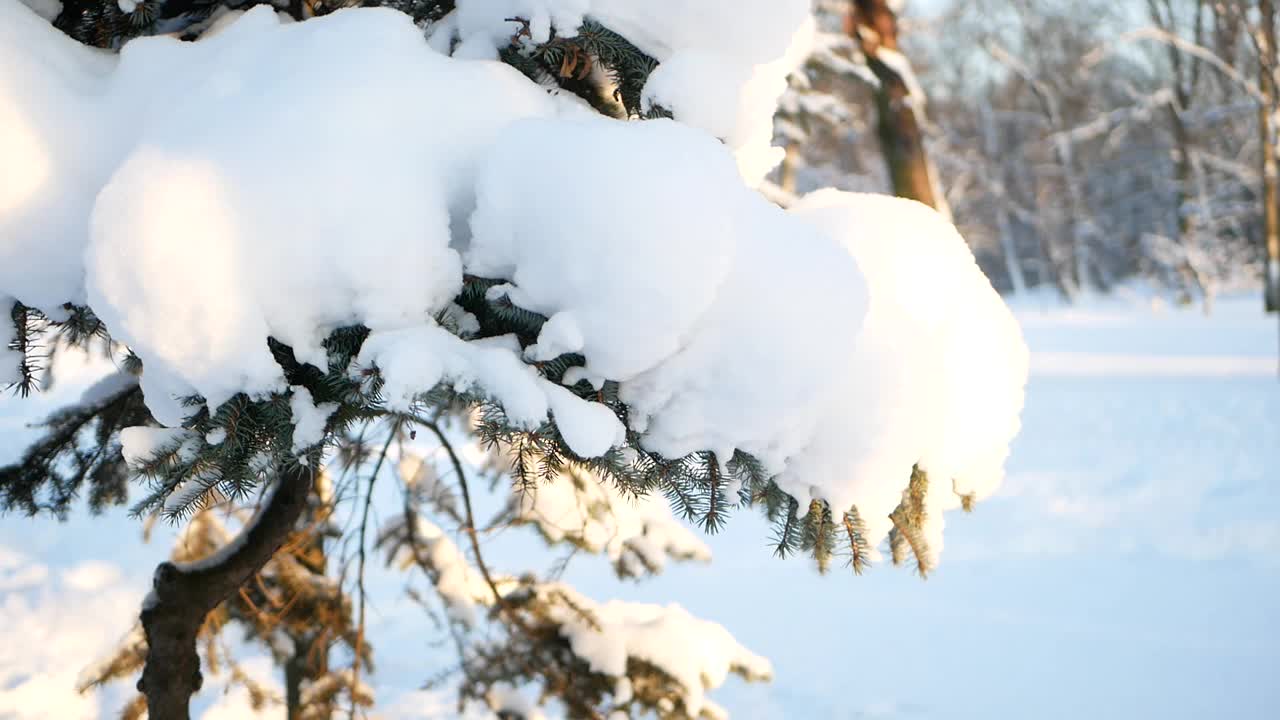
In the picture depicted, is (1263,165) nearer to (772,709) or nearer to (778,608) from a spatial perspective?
(778,608)

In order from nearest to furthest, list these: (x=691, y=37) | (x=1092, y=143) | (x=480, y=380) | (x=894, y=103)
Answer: (x=480, y=380) < (x=691, y=37) < (x=894, y=103) < (x=1092, y=143)

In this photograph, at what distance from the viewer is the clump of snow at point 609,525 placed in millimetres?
3352

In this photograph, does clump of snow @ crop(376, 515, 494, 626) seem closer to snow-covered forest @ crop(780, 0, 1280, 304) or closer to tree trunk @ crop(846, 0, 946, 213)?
tree trunk @ crop(846, 0, 946, 213)

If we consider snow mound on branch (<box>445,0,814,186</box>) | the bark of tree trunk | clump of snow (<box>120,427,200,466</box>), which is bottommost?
the bark of tree trunk

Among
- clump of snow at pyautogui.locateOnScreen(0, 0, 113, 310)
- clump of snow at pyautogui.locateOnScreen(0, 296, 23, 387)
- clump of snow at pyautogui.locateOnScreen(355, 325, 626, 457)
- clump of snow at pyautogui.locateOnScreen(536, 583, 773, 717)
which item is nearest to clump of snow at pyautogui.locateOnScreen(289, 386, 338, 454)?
clump of snow at pyautogui.locateOnScreen(355, 325, 626, 457)

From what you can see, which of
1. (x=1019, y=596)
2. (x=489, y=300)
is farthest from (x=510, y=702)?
(x=1019, y=596)

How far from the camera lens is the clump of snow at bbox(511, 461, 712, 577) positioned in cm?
335

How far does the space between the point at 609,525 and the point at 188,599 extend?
1.60m

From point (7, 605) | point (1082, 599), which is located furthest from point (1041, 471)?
point (7, 605)

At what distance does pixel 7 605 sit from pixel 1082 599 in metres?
6.90

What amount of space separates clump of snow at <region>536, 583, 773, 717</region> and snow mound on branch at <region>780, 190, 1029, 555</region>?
4.65 feet

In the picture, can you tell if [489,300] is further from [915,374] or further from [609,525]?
[609,525]

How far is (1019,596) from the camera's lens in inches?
229

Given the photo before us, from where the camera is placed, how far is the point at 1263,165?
14.2 m
